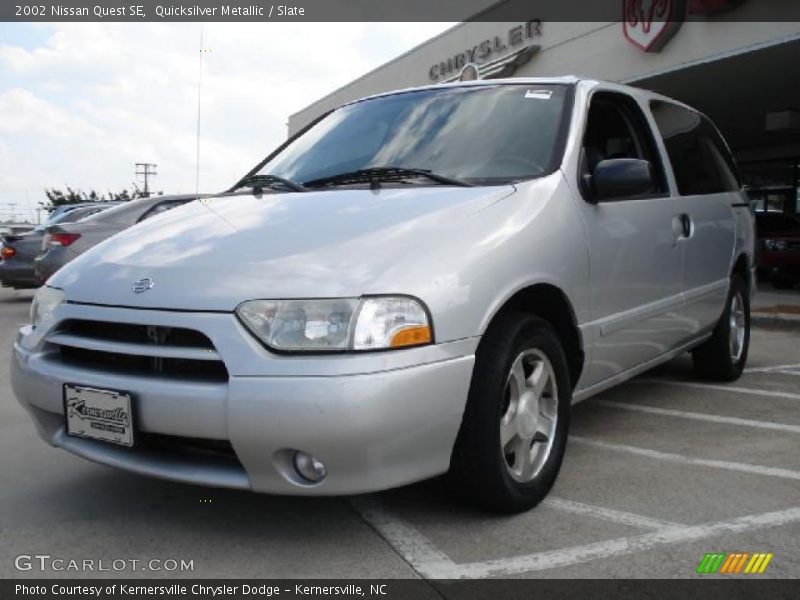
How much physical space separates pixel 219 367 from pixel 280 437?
1.03ft

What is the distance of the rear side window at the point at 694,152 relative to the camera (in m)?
4.34

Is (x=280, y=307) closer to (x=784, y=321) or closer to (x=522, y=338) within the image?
(x=522, y=338)

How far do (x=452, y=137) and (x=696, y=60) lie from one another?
30.9 feet

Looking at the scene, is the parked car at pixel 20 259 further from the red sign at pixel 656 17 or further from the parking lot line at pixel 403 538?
the red sign at pixel 656 17

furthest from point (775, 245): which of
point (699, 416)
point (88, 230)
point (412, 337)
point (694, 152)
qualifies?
point (412, 337)

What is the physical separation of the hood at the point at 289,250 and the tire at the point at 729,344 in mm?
2630

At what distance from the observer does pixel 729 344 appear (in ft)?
16.4

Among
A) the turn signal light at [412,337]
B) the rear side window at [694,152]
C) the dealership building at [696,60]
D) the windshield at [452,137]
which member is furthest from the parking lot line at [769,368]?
the dealership building at [696,60]

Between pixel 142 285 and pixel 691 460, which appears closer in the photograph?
pixel 142 285

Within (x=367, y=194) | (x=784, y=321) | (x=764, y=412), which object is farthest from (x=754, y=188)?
(x=367, y=194)

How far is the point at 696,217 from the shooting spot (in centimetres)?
430

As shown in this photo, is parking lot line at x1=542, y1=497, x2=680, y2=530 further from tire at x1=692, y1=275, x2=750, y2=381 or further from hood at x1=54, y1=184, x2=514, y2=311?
tire at x1=692, y1=275, x2=750, y2=381

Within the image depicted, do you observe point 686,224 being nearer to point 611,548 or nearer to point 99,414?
point 611,548

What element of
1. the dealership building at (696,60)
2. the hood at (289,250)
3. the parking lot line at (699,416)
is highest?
the dealership building at (696,60)
